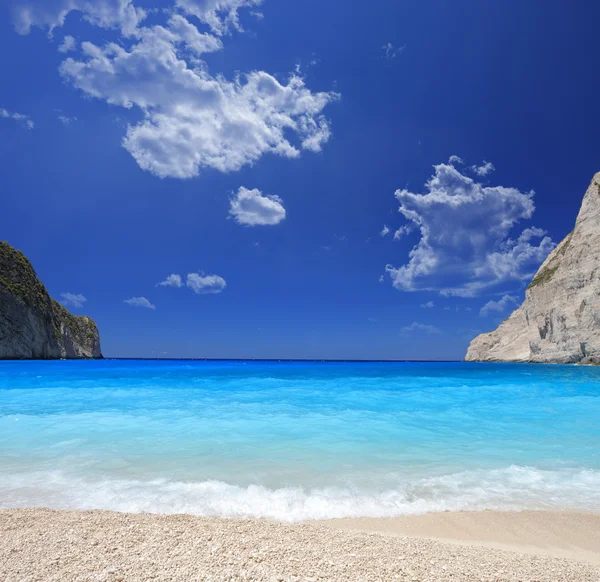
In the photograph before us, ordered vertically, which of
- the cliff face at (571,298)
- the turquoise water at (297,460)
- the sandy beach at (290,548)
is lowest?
the turquoise water at (297,460)

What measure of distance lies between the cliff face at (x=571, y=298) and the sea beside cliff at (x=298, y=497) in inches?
1712

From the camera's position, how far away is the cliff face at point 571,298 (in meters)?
43.7

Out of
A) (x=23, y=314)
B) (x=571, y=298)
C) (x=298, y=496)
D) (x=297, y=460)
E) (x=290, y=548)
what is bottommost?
(x=297, y=460)

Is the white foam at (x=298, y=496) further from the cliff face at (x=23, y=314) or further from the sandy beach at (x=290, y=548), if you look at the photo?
the cliff face at (x=23, y=314)

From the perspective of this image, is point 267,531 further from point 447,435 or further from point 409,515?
point 447,435

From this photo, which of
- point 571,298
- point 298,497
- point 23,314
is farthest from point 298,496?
point 23,314

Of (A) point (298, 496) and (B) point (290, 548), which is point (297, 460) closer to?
(A) point (298, 496)

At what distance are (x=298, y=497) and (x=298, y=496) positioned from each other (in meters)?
0.03

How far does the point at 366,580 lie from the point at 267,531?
134 centimetres

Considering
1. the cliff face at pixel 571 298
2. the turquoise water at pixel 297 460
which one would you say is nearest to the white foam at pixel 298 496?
the turquoise water at pixel 297 460

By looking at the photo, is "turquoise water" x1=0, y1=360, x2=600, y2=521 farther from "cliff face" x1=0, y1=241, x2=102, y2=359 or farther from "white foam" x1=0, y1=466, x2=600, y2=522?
"cliff face" x1=0, y1=241, x2=102, y2=359

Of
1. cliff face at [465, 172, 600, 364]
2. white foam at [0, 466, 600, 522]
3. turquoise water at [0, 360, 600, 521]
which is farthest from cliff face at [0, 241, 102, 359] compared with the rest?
cliff face at [465, 172, 600, 364]

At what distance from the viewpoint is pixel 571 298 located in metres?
46.7

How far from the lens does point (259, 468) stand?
6.08 m
